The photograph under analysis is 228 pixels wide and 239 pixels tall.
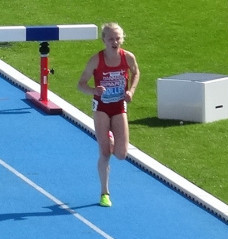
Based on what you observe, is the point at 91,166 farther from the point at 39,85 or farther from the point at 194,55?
the point at 194,55

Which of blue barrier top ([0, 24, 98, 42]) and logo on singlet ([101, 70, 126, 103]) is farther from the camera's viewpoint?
blue barrier top ([0, 24, 98, 42])

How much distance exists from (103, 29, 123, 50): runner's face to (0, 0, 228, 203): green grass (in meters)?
2.20

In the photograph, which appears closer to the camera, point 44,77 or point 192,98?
point 192,98

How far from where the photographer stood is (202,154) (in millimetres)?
14508

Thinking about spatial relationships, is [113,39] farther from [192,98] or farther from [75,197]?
[192,98]

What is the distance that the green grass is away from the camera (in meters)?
14.5

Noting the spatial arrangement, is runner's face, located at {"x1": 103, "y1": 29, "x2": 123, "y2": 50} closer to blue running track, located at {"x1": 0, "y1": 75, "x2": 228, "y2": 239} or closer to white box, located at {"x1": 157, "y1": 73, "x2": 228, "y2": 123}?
blue running track, located at {"x1": 0, "y1": 75, "x2": 228, "y2": 239}

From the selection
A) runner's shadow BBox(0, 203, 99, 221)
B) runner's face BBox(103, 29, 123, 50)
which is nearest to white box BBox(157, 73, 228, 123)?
runner's shadow BBox(0, 203, 99, 221)

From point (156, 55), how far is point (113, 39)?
7.93 metres

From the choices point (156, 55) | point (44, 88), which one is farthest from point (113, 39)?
point (156, 55)

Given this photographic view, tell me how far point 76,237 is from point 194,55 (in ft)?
28.7

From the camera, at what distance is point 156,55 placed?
19.9 meters

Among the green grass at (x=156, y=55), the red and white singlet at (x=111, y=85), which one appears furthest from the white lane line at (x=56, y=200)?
the green grass at (x=156, y=55)

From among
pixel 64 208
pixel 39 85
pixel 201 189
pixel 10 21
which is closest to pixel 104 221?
pixel 64 208
